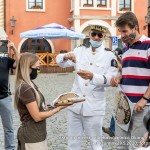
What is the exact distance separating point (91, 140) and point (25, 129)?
0.97 m

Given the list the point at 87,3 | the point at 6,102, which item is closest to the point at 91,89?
the point at 6,102

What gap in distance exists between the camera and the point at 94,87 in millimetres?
4277

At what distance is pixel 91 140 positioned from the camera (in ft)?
14.5

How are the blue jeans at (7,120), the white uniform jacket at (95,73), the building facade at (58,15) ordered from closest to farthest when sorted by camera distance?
the white uniform jacket at (95,73) → the blue jeans at (7,120) → the building facade at (58,15)

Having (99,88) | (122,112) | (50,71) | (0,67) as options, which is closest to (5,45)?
(0,67)

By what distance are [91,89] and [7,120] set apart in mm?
1606

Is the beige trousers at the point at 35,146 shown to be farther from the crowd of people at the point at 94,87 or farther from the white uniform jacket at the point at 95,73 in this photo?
the white uniform jacket at the point at 95,73

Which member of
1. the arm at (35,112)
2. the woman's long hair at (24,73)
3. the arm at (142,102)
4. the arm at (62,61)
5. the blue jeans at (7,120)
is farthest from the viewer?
the blue jeans at (7,120)

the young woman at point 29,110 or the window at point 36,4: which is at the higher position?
the window at point 36,4

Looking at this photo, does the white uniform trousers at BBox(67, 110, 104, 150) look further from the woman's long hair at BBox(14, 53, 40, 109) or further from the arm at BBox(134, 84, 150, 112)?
the arm at BBox(134, 84, 150, 112)

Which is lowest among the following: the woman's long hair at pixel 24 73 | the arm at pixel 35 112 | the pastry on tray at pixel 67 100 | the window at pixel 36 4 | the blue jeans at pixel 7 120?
the blue jeans at pixel 7 120

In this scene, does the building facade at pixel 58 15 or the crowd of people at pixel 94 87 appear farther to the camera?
the building facade at pixel 58 15

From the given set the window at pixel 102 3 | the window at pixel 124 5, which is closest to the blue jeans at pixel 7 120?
the window at pixel 102 3

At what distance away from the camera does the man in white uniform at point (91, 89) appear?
4.27m
